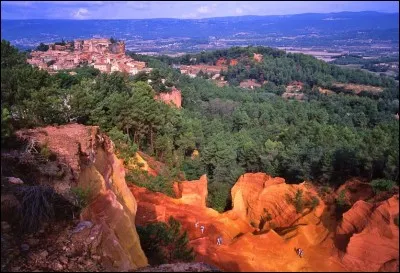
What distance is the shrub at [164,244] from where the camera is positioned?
952cm

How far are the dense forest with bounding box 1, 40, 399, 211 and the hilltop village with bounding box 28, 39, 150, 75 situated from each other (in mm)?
13309

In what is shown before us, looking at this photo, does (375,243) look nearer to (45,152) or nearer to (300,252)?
(300,252)

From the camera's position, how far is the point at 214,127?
37219 mm

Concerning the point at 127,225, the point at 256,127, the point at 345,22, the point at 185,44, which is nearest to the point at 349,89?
the point at 345,22

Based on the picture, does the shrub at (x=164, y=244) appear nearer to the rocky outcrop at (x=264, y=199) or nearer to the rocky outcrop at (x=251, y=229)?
the rocky outcrop at (x=251, y=229)

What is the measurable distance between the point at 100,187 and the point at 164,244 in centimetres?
257

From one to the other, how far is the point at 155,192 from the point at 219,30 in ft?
224

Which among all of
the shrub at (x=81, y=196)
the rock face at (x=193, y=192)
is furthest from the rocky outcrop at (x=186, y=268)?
the rock face at (x=193, y=192)

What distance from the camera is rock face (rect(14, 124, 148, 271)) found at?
853 cm

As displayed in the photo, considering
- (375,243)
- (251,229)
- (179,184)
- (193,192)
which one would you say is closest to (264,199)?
(193,192)

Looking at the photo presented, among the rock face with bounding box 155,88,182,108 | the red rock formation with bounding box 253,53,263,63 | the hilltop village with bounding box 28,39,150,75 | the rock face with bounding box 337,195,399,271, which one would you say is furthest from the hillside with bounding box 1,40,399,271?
the red rock formation with bounding box 253,53,263,63

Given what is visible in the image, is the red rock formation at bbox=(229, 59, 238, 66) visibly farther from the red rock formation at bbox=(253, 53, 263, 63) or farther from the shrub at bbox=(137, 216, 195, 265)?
the shrub at bbox=(137, 216, 195, 265)

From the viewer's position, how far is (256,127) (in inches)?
1602

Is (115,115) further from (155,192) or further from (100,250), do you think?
(100,250)
